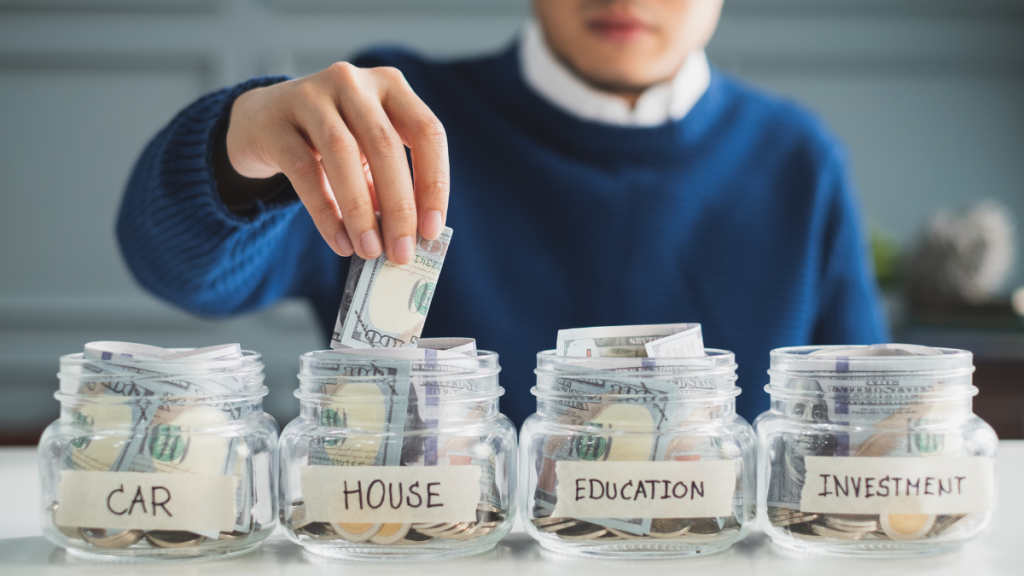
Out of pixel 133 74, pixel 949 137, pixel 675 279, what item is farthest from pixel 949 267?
pixel 133 74

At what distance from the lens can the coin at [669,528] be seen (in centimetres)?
47

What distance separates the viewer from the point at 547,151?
4.42 ft

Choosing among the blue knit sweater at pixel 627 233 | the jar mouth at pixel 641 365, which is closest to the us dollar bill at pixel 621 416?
the jar mouth at pixel 641 365

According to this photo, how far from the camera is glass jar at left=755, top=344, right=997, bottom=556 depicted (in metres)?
0.47

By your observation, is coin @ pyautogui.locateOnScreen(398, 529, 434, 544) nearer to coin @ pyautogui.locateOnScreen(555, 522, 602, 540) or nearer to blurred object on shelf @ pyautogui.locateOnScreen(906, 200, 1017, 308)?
coin @ pyautogui.locateOnScreen(555, 522, 602, 540)

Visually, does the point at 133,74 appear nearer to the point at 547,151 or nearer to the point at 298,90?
the point at 547,151

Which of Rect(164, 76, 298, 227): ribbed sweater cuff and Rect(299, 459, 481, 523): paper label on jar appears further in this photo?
Rect(164, 76, 298, 227): ribbed sweater cuff

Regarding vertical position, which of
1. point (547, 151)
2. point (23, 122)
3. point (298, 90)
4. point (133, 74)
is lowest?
point (298, 90)

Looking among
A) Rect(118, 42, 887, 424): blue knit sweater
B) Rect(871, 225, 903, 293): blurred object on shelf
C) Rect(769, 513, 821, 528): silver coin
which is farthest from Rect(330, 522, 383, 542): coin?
Rect(871, 225, 903, 293): blurred object on shelf

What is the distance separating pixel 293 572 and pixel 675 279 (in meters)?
0.95

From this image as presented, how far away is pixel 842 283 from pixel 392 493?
1.10 m

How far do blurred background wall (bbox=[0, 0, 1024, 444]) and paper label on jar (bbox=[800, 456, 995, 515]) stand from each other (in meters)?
2.29

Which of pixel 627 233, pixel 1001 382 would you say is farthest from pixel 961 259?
pixel 627 233

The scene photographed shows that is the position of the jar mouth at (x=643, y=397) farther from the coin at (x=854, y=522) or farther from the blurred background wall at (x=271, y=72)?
the blurred background wall at (x=271, y=72)
